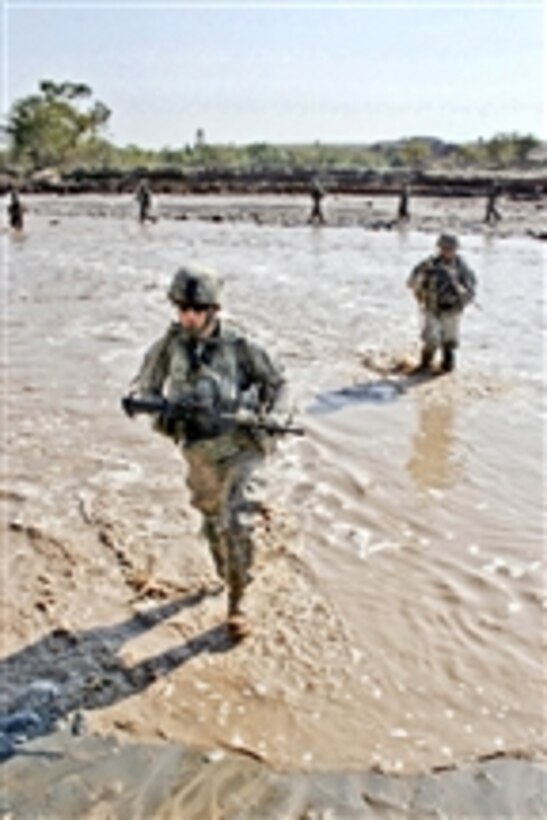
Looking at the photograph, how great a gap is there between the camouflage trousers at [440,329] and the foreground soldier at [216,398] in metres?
5.36

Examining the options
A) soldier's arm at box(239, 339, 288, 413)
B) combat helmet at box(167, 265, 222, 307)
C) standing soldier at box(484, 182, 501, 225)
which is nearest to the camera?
combat helmet at box(167, 265, 222, 307)

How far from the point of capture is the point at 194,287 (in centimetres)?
398

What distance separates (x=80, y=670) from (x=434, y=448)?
4027 mm

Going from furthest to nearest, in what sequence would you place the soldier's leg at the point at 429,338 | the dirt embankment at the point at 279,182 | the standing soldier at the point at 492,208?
the dirt embankment at the point at 279,182
the standing soldier at the point at 492,208
the soldier's leg at the point at 429,338

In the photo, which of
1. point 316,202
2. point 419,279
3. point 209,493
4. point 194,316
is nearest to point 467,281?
point 419,279

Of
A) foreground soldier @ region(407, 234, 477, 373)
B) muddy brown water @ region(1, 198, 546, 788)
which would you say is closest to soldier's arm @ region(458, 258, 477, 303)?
foreground soldier @ region(407, 234, 477, 373)

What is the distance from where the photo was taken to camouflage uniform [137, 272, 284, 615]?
4.16 metres

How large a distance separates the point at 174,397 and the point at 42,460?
11.1 ft

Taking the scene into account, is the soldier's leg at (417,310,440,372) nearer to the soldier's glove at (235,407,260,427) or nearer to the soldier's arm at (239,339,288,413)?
the soldier's arm at (239,339,288,413)

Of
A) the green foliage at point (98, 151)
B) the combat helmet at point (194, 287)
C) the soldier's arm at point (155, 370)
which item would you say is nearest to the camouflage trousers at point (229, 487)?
the soldier's arm at point (155, 370)

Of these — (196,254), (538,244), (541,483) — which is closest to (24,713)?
(541,483)

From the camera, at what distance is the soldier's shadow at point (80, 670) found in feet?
13.0

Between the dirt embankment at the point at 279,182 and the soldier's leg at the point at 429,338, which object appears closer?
the soldier's leg at the point at 429,338

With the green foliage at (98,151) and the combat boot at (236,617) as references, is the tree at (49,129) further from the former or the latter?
the combat boot at (236,617)
